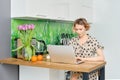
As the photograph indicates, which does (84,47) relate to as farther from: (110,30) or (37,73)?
(110,30)

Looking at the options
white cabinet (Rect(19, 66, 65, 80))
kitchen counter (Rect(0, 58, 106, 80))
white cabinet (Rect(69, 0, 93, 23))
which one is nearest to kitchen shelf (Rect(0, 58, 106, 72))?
kitchen counter (Rect(0, 58, 106, 80))

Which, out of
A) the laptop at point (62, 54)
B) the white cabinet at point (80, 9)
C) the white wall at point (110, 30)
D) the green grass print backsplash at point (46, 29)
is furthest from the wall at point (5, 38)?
the white wall at point (110, 30)

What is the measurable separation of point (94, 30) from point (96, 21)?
188 mm

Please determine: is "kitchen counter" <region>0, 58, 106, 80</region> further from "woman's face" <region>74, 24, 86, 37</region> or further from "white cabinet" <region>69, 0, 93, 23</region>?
"white cabinet" <region>69, 0, 93, 23</region>

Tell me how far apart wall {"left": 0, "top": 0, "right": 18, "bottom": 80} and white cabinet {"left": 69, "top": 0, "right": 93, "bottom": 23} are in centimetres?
113

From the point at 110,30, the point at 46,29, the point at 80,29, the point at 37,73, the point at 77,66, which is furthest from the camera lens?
the point at 110,30

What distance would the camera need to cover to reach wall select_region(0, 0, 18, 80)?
8.55 feet

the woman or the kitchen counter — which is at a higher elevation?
the woman

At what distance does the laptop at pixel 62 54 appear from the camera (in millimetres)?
2193

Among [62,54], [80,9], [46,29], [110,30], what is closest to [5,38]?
[62,54]

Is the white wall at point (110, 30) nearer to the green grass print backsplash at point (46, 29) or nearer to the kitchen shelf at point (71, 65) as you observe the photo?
the green grass print backsplash at point (46, 29)

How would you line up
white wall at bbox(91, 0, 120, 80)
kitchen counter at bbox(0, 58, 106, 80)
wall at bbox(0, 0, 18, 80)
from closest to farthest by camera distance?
kitchen counter at bbox(0, 58, 106, 80) < wall at bbox(0, 0, 18, 80) < white wall at bbox(91, 0, 120, 80)

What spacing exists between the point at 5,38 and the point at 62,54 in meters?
0.83

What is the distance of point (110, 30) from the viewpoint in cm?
418
